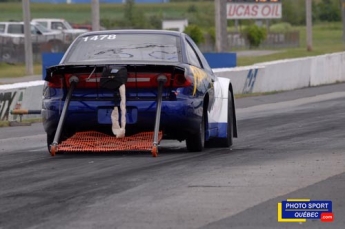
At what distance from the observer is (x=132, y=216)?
825cm

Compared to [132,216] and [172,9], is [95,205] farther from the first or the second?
[172,9]

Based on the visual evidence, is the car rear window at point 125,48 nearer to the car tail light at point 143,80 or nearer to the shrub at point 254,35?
the car tail light at point 143,80

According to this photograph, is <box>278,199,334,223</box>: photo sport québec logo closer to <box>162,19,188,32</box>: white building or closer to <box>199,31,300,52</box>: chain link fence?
<box>199,31,300,52</box>: chain link fence

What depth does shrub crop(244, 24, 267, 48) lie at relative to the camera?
227ft

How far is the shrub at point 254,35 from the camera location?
227ft

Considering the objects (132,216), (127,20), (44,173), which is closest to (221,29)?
(44,173)

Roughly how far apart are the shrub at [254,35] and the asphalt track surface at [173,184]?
178ft

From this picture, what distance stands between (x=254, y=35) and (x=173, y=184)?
196 ft

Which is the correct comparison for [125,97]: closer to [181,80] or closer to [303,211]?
[181,80]

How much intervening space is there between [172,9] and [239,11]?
39.3 m

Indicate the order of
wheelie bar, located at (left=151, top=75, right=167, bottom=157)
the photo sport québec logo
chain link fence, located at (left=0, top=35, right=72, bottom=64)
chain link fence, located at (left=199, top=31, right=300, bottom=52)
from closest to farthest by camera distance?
1. the photo sport québec logo
2. wheelie bar, located at (left=151, top=75, right=167, bottom=157)
3. chain link fence, located at (left=0, top=35, right=72, bottom=64)
4. chain link fence, located at (left=199, top=31, right=300, bottom=52)

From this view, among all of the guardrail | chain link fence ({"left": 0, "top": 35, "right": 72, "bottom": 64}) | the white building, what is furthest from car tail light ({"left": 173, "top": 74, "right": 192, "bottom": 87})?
the white building

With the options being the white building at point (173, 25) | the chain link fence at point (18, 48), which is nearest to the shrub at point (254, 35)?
the white building at point (173, 25)

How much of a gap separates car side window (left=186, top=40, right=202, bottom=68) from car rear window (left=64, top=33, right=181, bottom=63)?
0.21 meters
